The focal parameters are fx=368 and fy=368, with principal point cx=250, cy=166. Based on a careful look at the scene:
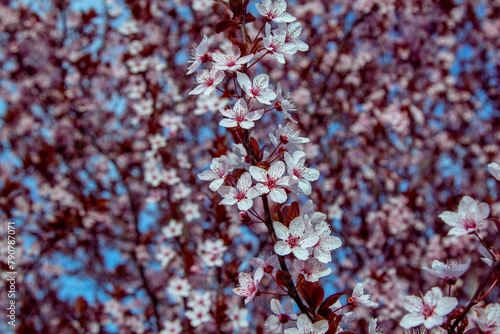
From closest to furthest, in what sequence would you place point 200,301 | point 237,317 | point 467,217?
point 467,217 → point 237,317 → point 200,301

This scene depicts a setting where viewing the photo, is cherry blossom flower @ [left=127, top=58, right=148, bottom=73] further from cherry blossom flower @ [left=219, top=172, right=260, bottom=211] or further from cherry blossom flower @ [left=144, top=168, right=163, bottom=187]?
cherry blossom flower @ [left=219, top=172, right=260, bottom=211]

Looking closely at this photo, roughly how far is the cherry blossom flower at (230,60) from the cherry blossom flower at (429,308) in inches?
43.1

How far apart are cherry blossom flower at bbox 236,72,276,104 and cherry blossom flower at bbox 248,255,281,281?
64 centimetres

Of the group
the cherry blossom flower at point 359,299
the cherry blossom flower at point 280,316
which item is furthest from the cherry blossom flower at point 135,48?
the cherry blossom flower at point 359,299

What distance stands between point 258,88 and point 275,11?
16.1 inches

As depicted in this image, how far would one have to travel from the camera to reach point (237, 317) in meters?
3.15

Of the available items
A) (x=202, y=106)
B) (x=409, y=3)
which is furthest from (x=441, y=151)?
(x=202, y=106)

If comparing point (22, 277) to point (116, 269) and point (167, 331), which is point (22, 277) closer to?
point (116, 269)

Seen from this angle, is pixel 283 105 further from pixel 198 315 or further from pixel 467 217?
pixel 198 315

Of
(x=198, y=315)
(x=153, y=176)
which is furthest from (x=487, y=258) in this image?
(x=153, y=176)

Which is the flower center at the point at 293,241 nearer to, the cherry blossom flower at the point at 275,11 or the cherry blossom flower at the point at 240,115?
the cherry blossom flower at the point at 240,115

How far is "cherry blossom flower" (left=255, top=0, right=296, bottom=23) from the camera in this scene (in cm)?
168

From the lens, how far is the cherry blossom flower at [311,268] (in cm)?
145

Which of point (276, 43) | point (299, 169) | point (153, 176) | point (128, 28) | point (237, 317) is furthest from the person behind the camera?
point (128, 28)
